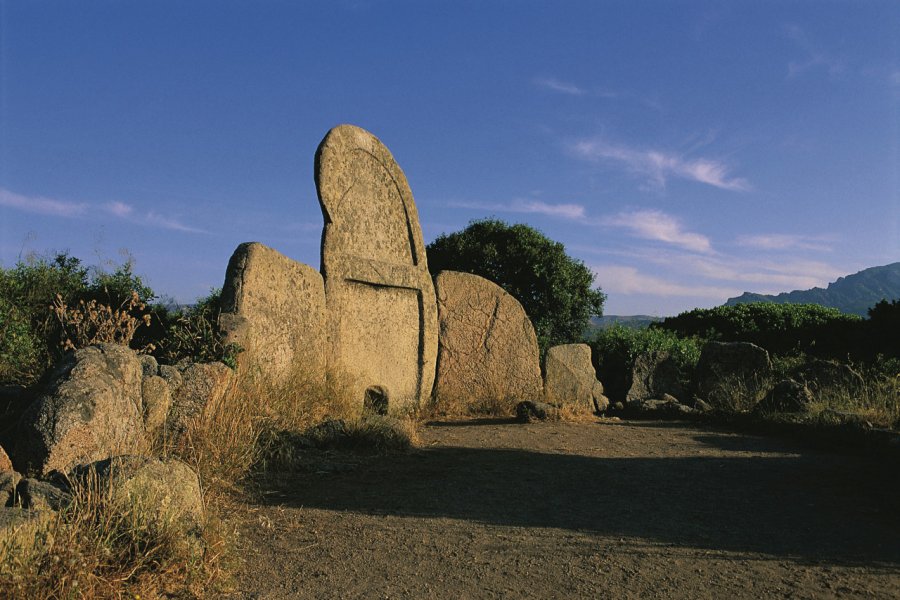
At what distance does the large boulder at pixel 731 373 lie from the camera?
1094cm

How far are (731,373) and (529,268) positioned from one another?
18.1ft

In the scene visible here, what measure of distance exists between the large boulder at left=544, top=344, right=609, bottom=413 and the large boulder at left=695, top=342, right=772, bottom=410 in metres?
1.69

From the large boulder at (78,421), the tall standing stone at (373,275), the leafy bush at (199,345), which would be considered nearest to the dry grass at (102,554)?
the large boulder at (78,421)

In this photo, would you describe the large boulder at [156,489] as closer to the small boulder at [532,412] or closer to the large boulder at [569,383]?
the small boulder at [532,412]

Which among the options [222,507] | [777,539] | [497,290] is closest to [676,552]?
[777,539]

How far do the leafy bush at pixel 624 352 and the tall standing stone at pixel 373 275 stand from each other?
436 cm

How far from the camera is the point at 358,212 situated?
9.70m

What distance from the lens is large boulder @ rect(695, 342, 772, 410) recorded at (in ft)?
35.9

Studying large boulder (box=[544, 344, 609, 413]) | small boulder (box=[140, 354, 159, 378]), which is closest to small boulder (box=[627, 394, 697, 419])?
large boulder (box=[544, 344, 609, 413])

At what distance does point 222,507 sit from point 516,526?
78.0 inches

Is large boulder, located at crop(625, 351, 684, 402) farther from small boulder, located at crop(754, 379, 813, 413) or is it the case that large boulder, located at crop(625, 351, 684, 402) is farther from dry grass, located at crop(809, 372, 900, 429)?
dry grass, located at crop(809, 372, 900, 429)

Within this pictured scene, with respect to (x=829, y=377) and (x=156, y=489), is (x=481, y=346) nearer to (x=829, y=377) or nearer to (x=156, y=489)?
(x=829, y=377)

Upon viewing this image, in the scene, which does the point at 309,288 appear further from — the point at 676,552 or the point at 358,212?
the point at 676,552

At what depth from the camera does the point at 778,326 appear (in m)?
17.4
